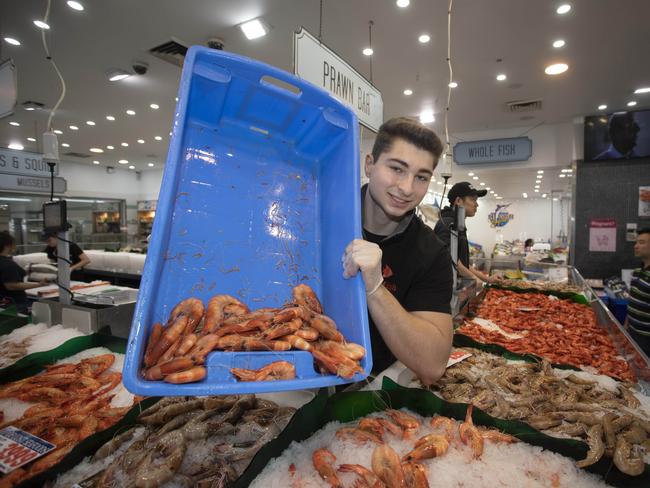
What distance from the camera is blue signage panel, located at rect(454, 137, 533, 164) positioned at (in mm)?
9281

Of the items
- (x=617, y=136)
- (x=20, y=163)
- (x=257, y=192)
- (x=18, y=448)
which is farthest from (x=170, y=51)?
(x=617, y=136)

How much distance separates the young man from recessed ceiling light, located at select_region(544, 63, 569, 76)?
6.10 m

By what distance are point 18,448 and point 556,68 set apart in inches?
310

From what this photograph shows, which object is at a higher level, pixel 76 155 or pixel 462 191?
pixel 76 155

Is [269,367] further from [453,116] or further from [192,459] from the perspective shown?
[453,116]

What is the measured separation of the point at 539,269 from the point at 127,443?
9739 mm

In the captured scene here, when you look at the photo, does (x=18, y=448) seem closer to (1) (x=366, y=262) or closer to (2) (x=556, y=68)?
(1) (x=366, y=262)

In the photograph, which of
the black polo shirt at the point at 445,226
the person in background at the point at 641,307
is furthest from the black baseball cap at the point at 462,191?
the person in background at the point at 641,307

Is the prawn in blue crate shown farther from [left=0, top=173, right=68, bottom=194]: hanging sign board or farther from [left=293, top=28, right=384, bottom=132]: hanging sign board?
[left=0, top=173, right=68, bottom=194]: hanging sign board

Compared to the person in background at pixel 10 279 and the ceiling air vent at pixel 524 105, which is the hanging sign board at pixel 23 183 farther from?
the ceiling air vent at pixel 524 105

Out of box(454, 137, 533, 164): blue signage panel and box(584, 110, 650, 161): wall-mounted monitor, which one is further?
box(454, 137, 533, 164): blue signage panel

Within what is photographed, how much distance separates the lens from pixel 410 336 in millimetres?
1251

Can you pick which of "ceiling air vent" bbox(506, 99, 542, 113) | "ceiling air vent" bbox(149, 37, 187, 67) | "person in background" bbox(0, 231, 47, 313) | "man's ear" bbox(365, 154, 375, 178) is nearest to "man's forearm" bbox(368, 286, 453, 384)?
"man's ear" bbox(365, 154, 375, 178)

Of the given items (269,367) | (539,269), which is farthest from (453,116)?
(269,367)
